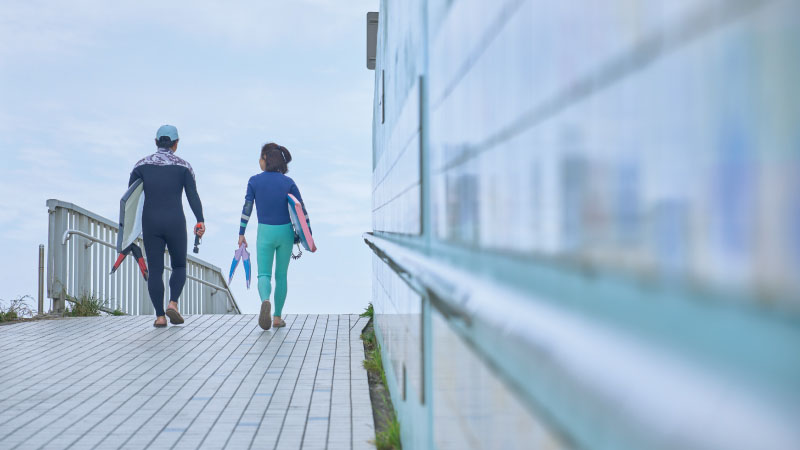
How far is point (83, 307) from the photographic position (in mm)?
10602

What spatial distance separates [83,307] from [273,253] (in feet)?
11.6

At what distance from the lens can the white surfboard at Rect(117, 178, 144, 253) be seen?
8766 millimetres

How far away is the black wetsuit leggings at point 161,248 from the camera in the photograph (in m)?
8.78

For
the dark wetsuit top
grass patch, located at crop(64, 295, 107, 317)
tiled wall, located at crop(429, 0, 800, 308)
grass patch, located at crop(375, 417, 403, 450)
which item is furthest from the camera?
grass patch, located at crop(64, 295, 107, 317)

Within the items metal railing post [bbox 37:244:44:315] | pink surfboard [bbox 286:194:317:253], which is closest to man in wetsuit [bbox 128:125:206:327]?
pink surfboard [bbox 286:194:317:253]

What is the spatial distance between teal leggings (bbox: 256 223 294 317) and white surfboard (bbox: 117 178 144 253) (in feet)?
4.74

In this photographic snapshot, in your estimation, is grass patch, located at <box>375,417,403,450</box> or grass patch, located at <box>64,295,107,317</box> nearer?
grass patch, located at <box>375,417,403,450</box>

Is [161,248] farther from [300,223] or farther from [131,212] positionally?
[300,223]

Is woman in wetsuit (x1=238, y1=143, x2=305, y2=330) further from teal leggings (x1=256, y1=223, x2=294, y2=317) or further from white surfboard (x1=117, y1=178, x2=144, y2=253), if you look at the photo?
white surfboard (x1=117, y1=178, x2=144, y2=253)

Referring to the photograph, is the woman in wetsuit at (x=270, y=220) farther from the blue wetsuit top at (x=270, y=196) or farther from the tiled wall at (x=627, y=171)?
the tiled wall at (x=627, y=171)

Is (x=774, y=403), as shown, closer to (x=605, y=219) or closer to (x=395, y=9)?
(x=605, y=219)

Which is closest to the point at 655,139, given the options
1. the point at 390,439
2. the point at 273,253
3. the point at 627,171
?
the point at 627,171

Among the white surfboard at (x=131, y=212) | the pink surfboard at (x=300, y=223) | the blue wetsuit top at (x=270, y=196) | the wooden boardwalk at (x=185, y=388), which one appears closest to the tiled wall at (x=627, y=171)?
the wooden boardwalk at (x=185, y=388)

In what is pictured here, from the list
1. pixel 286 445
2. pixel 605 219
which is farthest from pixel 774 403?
pixel 286 445
